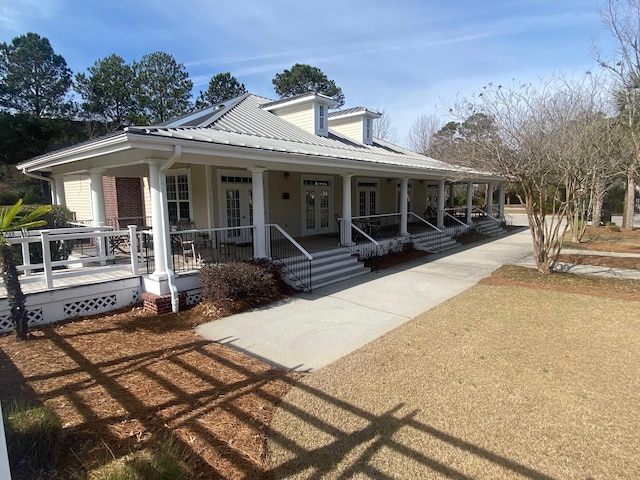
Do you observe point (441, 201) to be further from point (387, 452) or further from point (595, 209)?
point (387, 452)

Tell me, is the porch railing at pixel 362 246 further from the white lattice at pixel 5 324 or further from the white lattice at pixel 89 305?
the white lattice at pixel 5 324

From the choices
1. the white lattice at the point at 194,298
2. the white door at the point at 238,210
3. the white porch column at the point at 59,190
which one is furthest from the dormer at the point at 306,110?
the white lattice at the point at 194,298

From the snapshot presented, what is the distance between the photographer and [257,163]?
8.55 m

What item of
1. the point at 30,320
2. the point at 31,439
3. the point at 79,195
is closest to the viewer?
the point at 31,439

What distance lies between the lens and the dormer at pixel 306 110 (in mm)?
14517

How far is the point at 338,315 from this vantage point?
7066 millimetres

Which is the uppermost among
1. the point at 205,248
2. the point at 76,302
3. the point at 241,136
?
the point at 241,136

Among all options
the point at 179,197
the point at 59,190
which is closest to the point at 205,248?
the point at 179,197

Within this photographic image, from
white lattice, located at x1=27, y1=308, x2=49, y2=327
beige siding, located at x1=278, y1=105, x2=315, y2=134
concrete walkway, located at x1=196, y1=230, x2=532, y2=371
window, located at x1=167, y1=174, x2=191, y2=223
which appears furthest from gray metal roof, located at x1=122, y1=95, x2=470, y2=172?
white lattice, located at x1=27, y1=308, x2=49, y2=327

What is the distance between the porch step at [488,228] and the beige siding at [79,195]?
18.6 m

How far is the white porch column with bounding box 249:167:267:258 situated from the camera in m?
8.71

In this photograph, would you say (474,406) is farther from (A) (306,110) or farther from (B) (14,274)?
(A) (306,110)

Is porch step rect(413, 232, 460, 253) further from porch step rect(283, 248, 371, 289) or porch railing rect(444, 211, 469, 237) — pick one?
porch step rect(283, 248, 371, 289)

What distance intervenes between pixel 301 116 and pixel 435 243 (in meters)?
7.66
